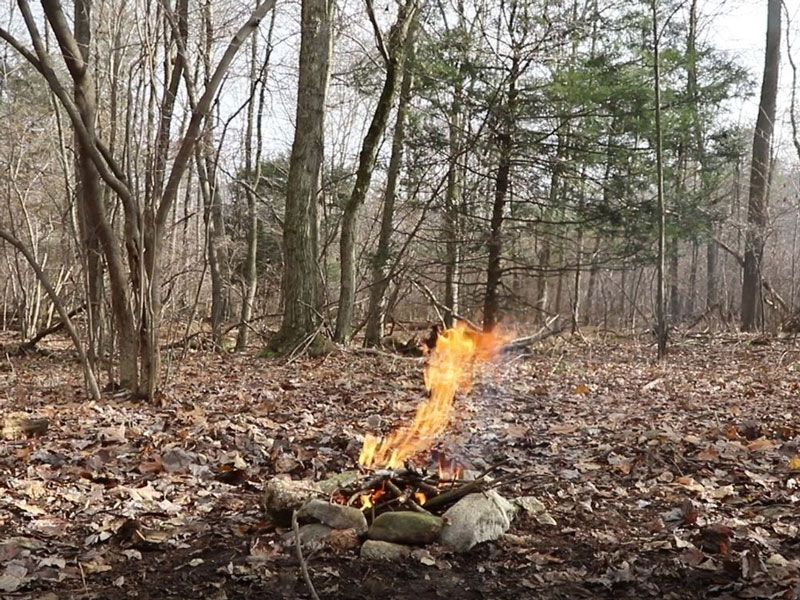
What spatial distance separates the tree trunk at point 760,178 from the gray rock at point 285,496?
1636cm

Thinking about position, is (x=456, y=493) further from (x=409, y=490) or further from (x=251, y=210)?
(x=251, y=210)

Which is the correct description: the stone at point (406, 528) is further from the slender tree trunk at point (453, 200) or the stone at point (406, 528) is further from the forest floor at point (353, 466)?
the slender tree trunk at point (453, 200)

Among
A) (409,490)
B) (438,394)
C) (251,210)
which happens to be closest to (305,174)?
(438,394)

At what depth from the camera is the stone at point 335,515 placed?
3.79 metres

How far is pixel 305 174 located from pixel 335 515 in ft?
26.3

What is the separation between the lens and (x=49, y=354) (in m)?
13.7

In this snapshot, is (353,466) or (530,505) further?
(353,466)

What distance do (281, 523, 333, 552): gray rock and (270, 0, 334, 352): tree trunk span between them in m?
7.31

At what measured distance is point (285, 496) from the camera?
3.94m

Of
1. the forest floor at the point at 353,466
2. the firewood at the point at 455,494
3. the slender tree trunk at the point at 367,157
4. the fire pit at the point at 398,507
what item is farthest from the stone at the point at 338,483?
the slender tree trunk at the point at 367,157

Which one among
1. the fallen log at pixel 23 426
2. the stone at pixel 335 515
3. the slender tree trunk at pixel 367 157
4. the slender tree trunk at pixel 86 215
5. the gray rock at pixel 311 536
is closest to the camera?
the gray rock at pixel 311 536

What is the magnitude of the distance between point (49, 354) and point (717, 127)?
17022mm

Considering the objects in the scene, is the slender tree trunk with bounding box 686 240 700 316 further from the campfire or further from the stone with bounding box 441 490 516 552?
the stone with bounding box 441 490 516 552

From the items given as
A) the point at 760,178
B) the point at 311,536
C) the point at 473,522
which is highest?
the point at 760,178
